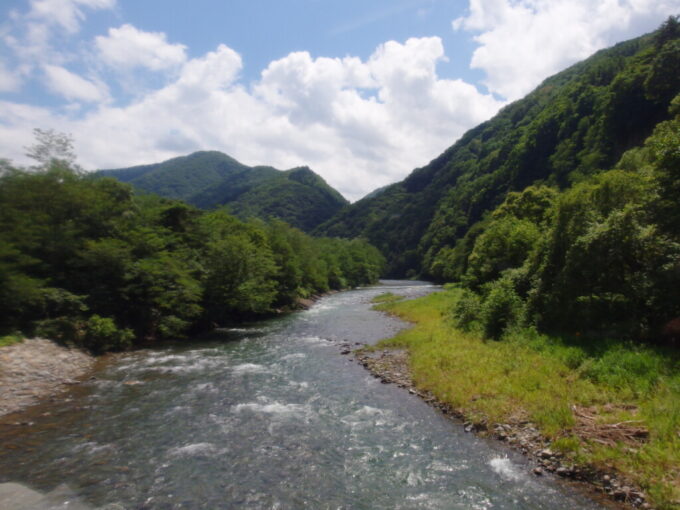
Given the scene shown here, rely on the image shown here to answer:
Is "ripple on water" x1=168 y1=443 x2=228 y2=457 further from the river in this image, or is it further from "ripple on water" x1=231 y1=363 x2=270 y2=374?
"ripple on water" x1=231 y1=363 x2=270 y2=374

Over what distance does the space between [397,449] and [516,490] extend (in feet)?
13.7

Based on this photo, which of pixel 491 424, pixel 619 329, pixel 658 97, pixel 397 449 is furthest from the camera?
pixel 658 97

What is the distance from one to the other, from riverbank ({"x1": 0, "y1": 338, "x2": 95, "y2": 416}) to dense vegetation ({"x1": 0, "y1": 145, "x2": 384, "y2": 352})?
1.89 m

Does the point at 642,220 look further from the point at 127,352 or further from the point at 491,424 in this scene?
the point at 127,352

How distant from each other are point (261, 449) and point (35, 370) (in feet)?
51.3

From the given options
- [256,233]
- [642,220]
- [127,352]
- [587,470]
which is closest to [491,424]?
[587,470]

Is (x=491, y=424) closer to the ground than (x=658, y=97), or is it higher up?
closer to the ground

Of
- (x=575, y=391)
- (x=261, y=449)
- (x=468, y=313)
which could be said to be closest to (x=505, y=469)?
(x=575, y=391)

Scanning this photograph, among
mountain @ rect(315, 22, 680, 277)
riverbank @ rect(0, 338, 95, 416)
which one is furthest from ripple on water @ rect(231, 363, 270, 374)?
mountain @ rect(315, 22, 680, 277)

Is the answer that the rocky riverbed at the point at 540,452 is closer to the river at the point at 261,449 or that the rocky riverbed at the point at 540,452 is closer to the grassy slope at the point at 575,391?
the grassy slope at the point at 575,391

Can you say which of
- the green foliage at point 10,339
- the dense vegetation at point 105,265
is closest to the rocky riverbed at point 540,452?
the dense vegetation at point 105,265

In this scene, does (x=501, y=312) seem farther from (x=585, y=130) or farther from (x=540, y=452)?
(x=585, y=130)

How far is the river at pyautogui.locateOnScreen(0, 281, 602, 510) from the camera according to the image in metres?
10.8

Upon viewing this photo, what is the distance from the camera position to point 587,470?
37.4 ft
